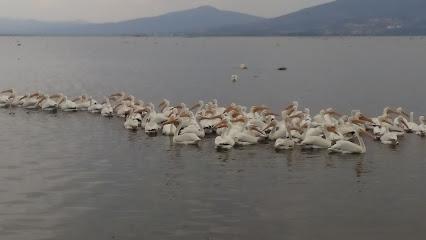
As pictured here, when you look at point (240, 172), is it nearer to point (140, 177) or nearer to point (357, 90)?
point (140, 177)

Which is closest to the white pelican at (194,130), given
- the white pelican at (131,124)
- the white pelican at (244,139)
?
the white pelican at (244,139)

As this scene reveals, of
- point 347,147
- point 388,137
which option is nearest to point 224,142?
point 347,147

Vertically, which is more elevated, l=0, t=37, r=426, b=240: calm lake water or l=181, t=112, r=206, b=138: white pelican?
l=181, t=112, r=206, b=138: white pelican

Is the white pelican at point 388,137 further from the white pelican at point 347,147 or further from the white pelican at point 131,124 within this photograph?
the white pelican at point 131,124

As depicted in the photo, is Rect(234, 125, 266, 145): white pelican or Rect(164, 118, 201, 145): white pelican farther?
Rect(164, 118, 201, 145): white pelican

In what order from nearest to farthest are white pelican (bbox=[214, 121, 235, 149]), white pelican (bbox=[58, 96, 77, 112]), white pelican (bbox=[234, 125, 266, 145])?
white pelican (bbox=[214, 121, 235, 149]) → white pelican (bbox=[234, 125, 266, 145]) → white pelican (bbox=[58, 96, 77, 112])

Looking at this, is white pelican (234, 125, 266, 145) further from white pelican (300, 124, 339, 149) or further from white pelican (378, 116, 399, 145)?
white pelican (378, 116, 399, 145)

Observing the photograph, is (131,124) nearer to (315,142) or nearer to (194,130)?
(194,130)

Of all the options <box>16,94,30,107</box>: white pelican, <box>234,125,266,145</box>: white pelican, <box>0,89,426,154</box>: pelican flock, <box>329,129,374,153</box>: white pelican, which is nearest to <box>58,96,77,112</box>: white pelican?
<box>16,94,30,107</box>: white pelican

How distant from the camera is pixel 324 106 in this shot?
4159 centimetres

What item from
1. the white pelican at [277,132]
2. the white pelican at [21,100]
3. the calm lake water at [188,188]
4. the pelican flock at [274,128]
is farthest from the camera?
the white pelican at [21,100]

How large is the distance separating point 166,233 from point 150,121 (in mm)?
14676

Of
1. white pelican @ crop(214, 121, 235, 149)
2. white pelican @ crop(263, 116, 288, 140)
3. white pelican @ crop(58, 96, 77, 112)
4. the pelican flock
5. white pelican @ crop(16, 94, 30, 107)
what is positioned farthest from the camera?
white pelican @ crop(16, 94, 30, 107)

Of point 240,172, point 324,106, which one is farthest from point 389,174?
point 324,106
